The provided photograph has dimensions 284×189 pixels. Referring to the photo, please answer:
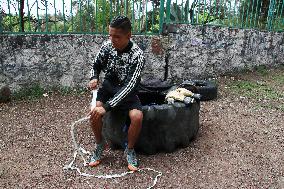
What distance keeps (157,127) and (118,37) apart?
1032 mm

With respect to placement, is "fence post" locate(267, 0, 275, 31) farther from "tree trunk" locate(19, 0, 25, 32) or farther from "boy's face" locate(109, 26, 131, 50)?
"boy's face" locate(109, 26, 131, 50)

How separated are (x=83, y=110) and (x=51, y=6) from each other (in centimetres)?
178

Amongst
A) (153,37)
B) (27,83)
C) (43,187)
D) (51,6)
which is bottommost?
(43,187)

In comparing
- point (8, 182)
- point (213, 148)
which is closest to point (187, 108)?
point (213, 148)

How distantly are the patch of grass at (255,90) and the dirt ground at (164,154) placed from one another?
0.70 m

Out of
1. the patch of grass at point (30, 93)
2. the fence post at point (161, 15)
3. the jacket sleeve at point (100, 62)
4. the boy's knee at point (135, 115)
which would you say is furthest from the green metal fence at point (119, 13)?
the boy's knee at point (135, 115)

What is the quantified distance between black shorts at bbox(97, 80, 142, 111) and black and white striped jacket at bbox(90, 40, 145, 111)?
0.06 metres

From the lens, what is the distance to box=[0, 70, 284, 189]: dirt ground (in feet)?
10.5

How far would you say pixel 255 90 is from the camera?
6.41m

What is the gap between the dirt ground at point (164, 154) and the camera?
126 inches

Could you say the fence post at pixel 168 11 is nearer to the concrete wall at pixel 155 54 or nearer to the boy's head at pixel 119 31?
the concrete wall at pixel 155 54

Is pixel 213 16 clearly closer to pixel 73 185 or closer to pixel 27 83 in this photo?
pixel 27 83

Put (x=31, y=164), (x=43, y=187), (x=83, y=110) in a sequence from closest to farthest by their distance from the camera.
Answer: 1. (x=43, y=187)
2. (x=31, y=164)
3. (x=83, y=110)

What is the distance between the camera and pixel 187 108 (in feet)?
12.3
